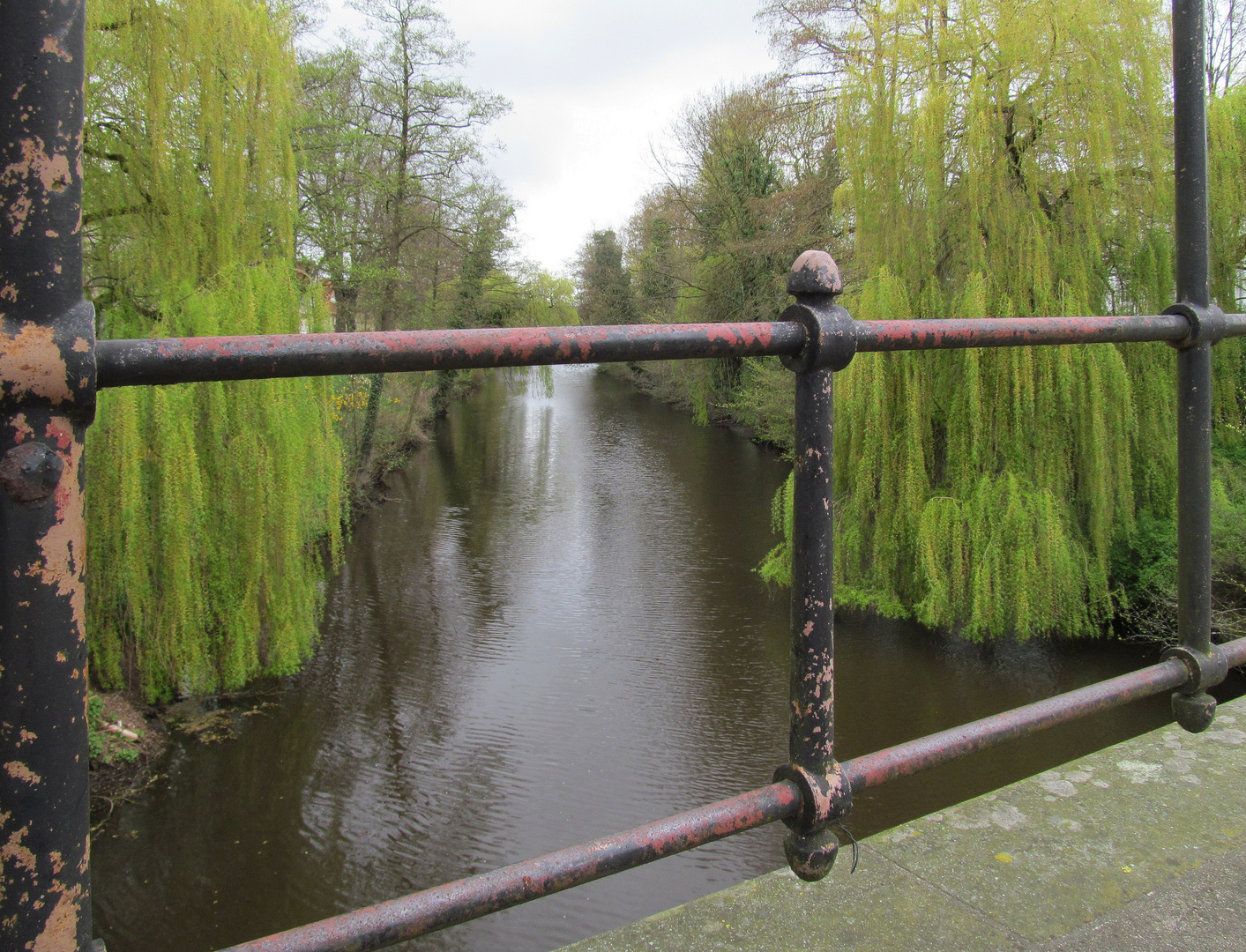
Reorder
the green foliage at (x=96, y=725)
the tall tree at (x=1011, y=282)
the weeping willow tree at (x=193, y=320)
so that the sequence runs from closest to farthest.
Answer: the weeping willow tree at (x=193, y=320), the green foliage at (x=96, y=725), the tall tree at (x=1011, y=282)

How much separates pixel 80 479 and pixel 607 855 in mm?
475

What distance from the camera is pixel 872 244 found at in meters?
8.55

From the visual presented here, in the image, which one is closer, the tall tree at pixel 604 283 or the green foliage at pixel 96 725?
the green foliage at pixel 96 725

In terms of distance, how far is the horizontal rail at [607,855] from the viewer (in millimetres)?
630

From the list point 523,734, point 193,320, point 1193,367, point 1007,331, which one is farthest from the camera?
point 523,734

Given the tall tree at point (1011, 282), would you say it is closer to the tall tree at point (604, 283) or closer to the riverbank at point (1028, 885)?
the riverbank at point (1028, 885)

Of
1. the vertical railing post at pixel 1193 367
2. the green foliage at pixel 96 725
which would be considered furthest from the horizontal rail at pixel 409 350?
the green foliage at pixel 96 725

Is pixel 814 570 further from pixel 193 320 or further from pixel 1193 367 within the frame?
pixel 193 320

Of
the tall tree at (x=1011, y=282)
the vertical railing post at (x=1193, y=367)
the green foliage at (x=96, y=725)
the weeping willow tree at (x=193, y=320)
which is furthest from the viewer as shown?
the tall tree at (x=1011, y=282)

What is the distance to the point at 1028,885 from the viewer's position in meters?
1.24

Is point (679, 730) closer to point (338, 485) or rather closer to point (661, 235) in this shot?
point (338, 485)

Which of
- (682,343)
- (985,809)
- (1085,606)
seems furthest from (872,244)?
(682,343)

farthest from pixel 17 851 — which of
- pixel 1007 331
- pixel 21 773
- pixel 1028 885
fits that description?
pixel 1028 885

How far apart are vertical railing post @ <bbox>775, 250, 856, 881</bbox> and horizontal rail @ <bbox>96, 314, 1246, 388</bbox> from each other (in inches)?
1.1
